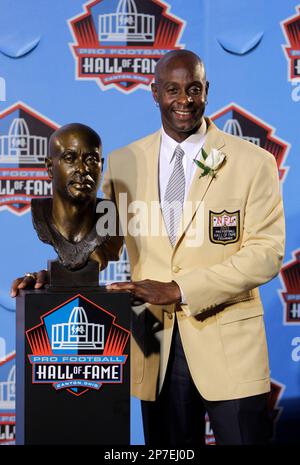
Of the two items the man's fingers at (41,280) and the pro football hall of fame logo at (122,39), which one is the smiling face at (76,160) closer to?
the man's fingers at (41,280)

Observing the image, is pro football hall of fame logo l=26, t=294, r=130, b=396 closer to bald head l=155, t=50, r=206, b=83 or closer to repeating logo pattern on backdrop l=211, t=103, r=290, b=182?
bald head l=155, t=50, r=206, b=83

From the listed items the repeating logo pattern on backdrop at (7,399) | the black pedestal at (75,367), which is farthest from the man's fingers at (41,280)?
the repeating logo pattern on backdrop at (7,399)

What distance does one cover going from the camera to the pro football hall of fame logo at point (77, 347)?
1.96 metres

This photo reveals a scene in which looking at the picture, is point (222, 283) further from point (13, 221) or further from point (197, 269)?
point (13, 221)

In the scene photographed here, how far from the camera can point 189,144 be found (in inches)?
88.4

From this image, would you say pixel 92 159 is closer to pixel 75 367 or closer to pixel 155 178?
pixel 155 178

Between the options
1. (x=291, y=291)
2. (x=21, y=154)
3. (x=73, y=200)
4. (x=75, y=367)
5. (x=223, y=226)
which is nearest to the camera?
(x=75, y=367)

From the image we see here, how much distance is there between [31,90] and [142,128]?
1.59 feet

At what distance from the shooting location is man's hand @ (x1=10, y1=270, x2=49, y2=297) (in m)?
2.10

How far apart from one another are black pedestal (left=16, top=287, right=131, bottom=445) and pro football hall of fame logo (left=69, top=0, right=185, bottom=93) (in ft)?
4.66

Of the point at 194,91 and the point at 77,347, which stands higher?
the point at 194,91

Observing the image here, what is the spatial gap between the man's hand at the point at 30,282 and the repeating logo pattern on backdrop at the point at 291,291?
1.40 m

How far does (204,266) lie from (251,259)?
15cm

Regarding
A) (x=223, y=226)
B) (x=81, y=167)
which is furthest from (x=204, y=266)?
(x=81, y=167)
